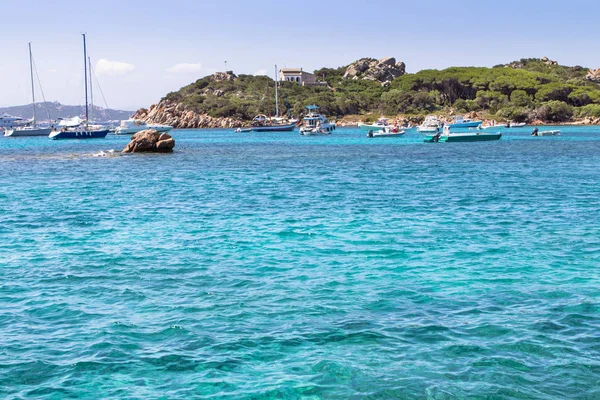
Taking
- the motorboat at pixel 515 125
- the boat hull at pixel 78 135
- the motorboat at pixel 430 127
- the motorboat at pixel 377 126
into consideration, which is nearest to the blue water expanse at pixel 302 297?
the motorboat at pixel 430 127

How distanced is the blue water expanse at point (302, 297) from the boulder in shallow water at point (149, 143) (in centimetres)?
4016

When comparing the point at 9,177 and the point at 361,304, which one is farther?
the point at 9,177

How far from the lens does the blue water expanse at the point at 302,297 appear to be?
11.4 metres

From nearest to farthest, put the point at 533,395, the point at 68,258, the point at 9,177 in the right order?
the point at 533,395, the point at 68,258, the point at 9,177

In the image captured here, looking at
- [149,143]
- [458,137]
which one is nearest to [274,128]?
[458,137]

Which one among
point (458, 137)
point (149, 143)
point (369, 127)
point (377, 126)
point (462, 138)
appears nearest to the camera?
point (149, 143)

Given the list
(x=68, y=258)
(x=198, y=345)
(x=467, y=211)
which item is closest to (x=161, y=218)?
(x=68, y=258)

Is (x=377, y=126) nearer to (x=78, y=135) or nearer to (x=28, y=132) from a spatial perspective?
(x=78, y=135)

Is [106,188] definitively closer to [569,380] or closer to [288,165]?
[288,165]

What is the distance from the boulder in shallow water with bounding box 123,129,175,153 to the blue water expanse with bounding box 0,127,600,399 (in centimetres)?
4016

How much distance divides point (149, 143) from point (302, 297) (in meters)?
62.9

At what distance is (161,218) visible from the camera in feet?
95.4

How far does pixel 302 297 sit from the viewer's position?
53.2 feet

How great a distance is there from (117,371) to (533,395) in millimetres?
7256
